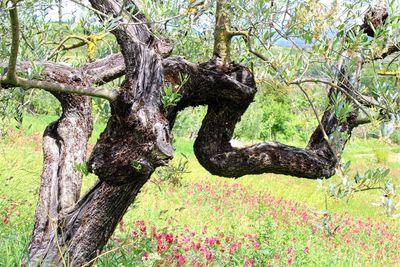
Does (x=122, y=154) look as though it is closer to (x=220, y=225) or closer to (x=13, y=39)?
(x=13, y=39)

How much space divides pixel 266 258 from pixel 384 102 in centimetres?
417

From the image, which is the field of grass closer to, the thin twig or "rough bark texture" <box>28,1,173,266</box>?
"rough bark texture" <box>28,1,173,266</box>

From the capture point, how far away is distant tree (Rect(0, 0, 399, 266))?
3.03 metres

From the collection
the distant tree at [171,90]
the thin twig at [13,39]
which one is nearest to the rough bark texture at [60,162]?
the distant tree at [171,90]

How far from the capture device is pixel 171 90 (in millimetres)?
3191

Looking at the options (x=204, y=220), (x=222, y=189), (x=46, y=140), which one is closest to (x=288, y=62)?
(x=46, y=140)

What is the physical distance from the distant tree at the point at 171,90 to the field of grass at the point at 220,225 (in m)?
0.37

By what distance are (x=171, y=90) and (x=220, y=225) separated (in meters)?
6.61

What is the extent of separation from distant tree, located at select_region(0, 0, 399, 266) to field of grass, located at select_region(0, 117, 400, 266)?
1.22ft

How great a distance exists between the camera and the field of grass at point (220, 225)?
576 cm

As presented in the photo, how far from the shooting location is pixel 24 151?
1289cm

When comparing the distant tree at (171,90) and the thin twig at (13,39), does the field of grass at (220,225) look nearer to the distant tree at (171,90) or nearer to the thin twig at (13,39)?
the distant tree at (171,90)

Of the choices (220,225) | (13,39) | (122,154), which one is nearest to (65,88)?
(122,154)

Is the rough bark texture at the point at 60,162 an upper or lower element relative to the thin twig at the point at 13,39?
lower
